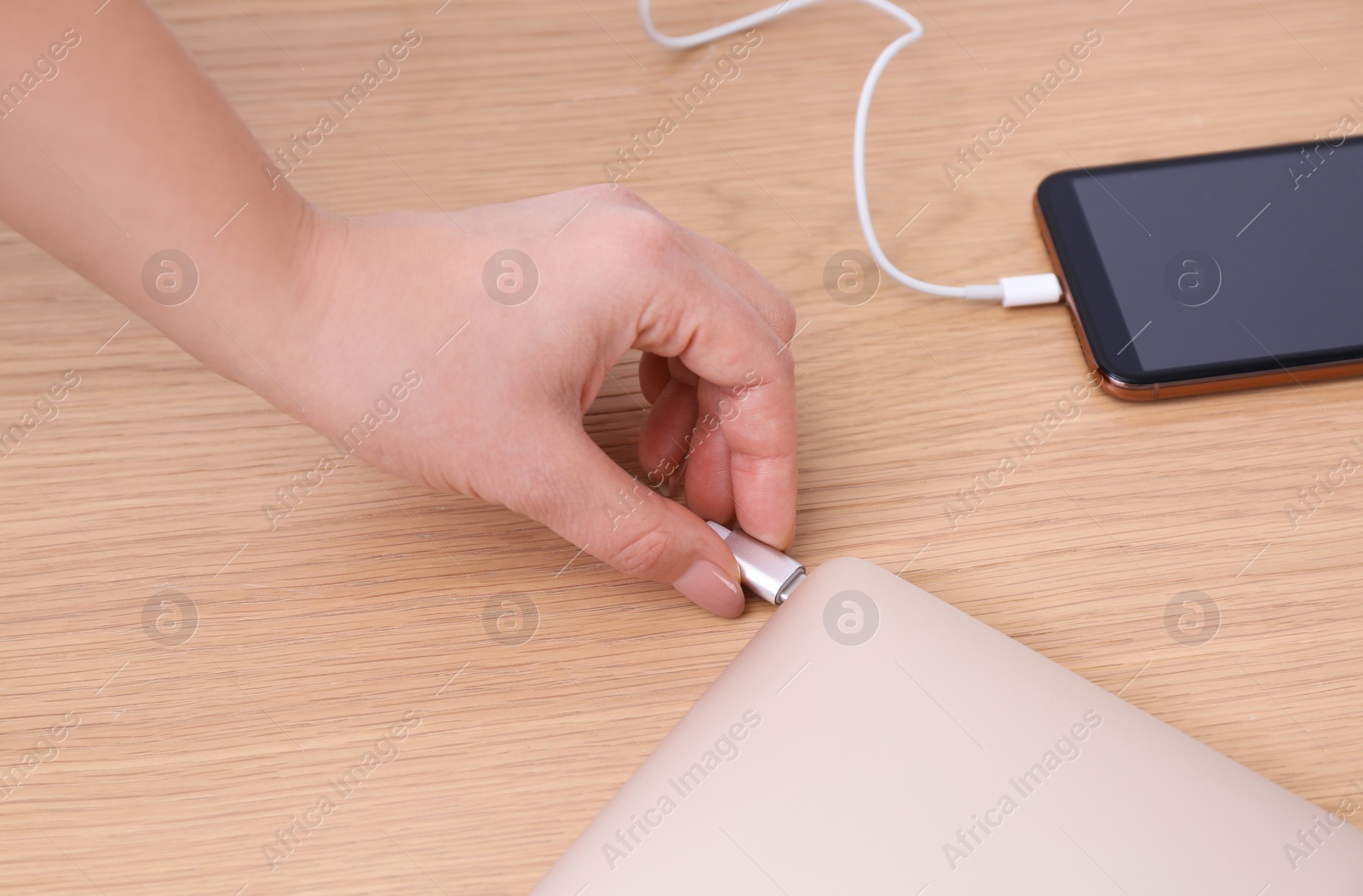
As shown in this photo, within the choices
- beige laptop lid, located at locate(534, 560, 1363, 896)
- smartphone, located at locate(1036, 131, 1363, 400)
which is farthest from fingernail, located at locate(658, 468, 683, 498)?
smartphone, located at locate(1036, 131, 1363, 400)

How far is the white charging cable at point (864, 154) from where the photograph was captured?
672 millimetres

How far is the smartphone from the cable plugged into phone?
245mm

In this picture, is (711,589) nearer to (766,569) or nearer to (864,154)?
(766,569)

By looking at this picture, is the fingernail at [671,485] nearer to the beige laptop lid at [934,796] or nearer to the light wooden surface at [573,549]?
the light wooden surface at [573,549]

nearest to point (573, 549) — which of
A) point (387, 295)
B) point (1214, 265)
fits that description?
point (387, 295)

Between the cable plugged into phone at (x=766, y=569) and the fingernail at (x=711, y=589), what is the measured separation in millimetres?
11

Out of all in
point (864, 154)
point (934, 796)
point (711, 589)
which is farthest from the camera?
point (864, 154)

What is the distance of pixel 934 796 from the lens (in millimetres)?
453

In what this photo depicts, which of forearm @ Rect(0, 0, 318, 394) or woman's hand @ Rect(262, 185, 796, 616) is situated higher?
forearm @ Rect(0, 0, 318, 394)

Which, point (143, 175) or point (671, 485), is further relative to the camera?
point (671, 485)

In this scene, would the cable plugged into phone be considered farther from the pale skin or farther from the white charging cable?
the white charging cable

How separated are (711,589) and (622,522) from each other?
7cm

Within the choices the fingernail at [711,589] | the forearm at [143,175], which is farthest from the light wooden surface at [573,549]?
the forearm at [143,175]

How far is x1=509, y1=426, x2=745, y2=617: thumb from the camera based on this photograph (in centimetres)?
53
